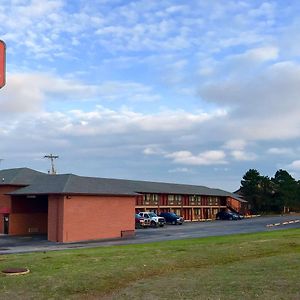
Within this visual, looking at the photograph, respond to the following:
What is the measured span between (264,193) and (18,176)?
200ft

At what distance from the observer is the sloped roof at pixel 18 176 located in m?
51.1

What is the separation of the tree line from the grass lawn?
81.6m

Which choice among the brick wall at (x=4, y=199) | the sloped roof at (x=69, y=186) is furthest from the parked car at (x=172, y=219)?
the brick wall at (x=4, y=199)

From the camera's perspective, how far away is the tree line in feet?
325

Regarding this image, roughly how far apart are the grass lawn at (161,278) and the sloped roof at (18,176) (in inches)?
1339

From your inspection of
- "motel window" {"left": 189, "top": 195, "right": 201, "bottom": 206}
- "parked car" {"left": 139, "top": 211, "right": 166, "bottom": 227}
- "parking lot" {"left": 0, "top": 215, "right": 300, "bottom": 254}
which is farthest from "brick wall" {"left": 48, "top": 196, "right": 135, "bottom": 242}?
"motel window" {"left": 189, "top": 195, "right": 201, "bottom": 206}

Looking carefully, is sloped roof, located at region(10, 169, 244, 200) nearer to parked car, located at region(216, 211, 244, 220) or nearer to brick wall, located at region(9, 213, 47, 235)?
brick wall, located at region(9, 213, 47, 235)

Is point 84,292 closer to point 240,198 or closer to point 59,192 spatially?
point 59,192

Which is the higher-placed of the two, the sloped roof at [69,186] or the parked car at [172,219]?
the sloped roof at [69,186]

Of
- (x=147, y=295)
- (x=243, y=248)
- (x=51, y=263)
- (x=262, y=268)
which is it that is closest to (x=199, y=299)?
(x=147, y=295)

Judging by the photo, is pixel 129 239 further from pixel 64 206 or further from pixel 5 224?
pixel 5 224

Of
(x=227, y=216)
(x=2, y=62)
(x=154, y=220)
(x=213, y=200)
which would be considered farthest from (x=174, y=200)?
(x=2, y=62)

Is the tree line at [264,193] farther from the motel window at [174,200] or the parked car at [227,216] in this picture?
the motel window at [174,200]

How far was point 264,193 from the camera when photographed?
10069cm
